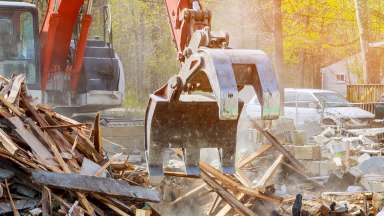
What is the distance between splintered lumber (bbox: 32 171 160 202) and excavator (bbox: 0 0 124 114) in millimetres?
4442

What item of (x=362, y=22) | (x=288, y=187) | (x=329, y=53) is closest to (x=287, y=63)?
(x=329, y=53)

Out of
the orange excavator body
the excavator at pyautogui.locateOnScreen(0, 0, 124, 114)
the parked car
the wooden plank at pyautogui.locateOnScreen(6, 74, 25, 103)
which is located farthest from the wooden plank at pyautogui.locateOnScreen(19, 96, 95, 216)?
the parked car

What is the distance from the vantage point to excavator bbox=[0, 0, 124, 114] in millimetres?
10812

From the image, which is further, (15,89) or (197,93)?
(15,89)

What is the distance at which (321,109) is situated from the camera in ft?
64.2

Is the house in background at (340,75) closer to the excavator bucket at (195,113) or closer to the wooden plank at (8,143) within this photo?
the excavator bucket at (195,113)

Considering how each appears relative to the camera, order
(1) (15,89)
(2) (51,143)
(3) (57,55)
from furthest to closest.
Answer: (3) (57,55), (1) (15,89), (2) (51,143)

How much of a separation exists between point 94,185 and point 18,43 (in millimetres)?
5877

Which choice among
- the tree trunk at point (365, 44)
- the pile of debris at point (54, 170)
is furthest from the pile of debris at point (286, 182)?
the tree trunk at point (365, 44)

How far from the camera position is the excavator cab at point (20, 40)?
11.0 meters

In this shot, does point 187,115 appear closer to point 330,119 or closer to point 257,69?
point 257,69

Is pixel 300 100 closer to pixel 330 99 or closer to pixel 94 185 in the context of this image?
pixel 330 99

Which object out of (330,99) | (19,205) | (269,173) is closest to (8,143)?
(19,205)

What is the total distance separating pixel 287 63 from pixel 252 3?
16.2 meters
